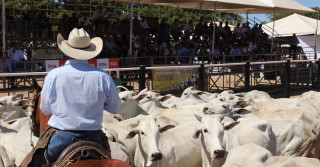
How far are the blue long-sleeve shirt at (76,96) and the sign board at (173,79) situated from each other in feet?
25.4

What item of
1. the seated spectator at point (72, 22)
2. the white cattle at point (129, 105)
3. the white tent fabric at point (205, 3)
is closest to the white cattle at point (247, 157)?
the white cattle at point (129, 105)

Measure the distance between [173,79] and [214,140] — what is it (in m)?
6.14

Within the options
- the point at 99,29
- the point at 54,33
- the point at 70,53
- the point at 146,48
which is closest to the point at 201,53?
the point at 146,48

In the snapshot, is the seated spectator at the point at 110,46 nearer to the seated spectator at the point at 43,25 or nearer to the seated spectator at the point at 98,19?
the seated spectator at the point at 98,19

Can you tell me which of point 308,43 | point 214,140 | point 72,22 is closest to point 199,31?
point 72,22

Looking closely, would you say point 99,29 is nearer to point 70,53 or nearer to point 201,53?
point 201,53

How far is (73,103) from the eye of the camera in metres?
4.18

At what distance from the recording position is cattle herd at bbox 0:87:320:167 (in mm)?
5969

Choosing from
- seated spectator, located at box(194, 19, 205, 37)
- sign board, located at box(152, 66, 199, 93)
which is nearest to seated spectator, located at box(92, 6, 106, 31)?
seated spectator, located at box(194, 19, 205, 37)

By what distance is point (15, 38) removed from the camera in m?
16.1

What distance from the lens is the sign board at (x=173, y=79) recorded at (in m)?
12.2

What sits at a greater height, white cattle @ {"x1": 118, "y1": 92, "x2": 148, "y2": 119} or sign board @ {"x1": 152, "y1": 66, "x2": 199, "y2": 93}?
sign board @ {"x1": 152, "y1": 66, "x2": 199, "y2": 93}

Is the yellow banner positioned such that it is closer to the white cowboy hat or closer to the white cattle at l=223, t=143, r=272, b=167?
the white cattle at l=223, t=143, r=272, b=167

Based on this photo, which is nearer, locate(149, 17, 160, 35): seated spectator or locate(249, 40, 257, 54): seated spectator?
locate(149, 17, 160, 35): seated spectator
